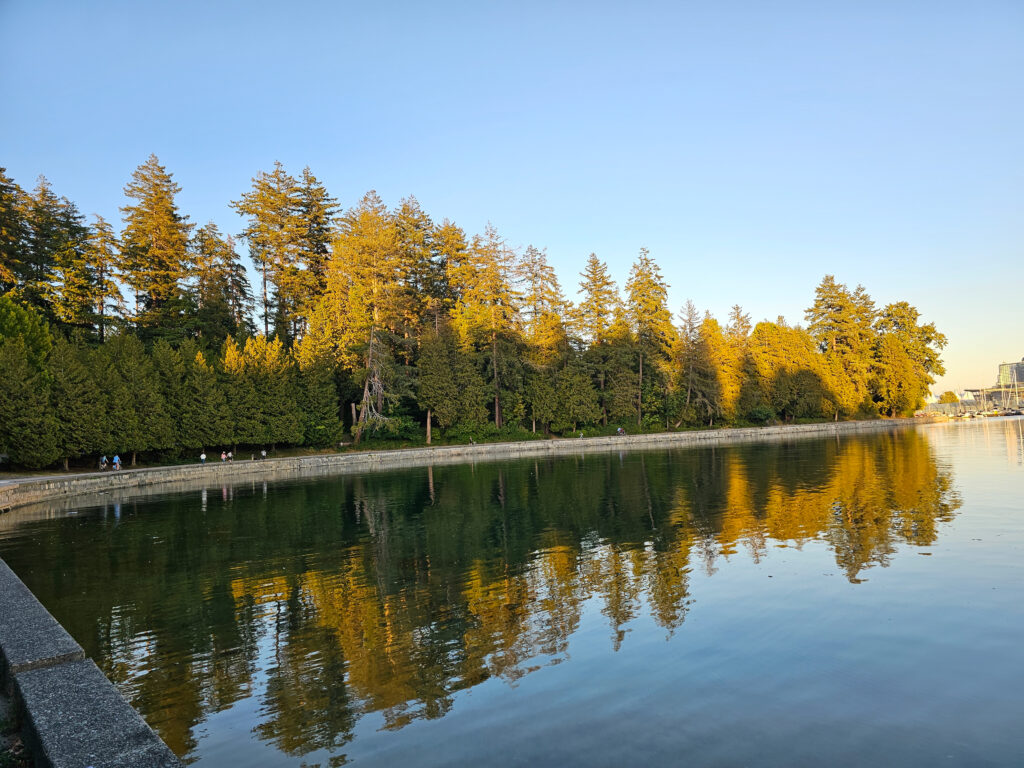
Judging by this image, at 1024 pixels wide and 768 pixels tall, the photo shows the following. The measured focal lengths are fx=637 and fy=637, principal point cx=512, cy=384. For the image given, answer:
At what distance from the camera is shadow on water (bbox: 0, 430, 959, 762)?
682 centimetres

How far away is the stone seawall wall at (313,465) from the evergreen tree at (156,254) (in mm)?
19623

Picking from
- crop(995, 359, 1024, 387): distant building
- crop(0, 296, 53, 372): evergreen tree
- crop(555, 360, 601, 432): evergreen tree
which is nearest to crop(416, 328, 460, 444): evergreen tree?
crop(555, 360, 601, 432): evergreen tree

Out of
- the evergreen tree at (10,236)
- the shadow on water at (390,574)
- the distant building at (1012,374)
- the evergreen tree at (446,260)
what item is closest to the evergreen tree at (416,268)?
the evergreen tree at (446,260)

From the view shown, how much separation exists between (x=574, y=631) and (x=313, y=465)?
32171mm

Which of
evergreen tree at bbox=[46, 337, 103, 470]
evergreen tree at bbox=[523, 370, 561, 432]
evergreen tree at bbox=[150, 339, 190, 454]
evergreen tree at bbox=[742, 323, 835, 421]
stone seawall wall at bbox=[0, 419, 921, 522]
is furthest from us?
evergreen tree at bbox=[742, 323, 835, 421]

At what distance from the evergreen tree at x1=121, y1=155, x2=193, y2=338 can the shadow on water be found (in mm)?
30645

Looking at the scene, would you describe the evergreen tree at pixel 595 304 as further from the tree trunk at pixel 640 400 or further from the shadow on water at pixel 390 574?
the shadow on water at pixel 390 574

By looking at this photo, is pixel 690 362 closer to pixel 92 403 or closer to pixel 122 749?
pixel 92 403

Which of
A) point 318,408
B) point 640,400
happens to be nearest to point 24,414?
point 318,408

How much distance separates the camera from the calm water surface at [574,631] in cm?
546

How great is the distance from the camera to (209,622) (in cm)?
926

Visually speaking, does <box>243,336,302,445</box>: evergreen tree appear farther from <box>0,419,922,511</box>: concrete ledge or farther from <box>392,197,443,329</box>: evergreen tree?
<box>392,197,443,329</box>: evergreen tree

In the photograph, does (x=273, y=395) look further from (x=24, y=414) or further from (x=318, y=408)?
(x=24, y=414)

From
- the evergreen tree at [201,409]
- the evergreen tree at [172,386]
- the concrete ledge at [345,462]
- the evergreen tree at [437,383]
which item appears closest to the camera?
the concrete ledge at [345,462]
